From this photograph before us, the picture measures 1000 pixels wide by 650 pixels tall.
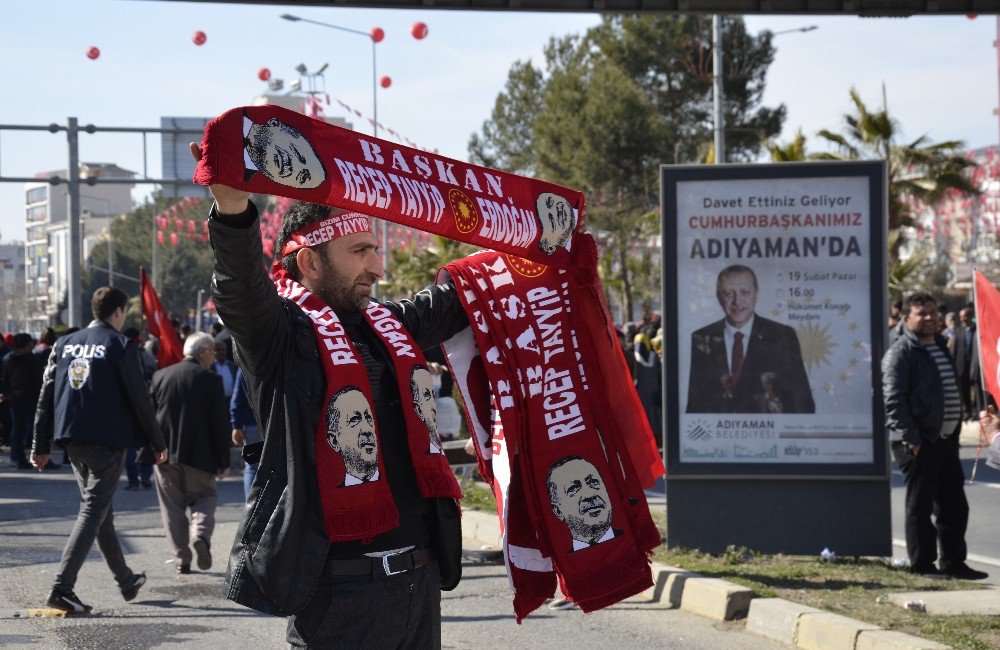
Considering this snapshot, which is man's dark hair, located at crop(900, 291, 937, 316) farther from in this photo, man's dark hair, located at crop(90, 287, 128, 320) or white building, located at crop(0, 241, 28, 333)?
white building, located at crop(0, 241, 28, 333)

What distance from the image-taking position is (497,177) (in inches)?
149

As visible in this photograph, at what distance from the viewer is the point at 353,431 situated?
3115 mm

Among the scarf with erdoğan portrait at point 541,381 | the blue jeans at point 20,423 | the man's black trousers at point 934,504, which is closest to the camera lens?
the scarf with erdoğan portrait at point 541,381

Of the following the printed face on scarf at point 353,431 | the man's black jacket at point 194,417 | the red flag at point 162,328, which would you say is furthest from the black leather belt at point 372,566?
the red flag at point 162,328

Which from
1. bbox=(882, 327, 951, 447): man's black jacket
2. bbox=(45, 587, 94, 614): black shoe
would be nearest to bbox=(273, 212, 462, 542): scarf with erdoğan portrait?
bbox=(45, 587, 94, 614): black shoe

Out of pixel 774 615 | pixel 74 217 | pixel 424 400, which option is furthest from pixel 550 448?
pixel 74 217

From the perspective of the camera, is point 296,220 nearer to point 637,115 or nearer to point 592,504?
point 592,504

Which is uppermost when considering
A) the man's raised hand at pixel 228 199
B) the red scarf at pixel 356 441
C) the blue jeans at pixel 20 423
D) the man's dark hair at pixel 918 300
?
the man's raised hand at pixel 228 199

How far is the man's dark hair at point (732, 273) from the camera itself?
8.55 m

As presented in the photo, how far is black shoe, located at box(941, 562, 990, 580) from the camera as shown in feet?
26.5

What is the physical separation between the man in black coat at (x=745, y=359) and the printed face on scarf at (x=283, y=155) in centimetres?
578

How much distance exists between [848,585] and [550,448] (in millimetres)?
4505

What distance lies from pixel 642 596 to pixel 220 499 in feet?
21.0

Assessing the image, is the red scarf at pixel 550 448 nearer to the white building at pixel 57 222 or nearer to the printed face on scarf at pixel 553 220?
the printed face on scarf at pixel 553 220
